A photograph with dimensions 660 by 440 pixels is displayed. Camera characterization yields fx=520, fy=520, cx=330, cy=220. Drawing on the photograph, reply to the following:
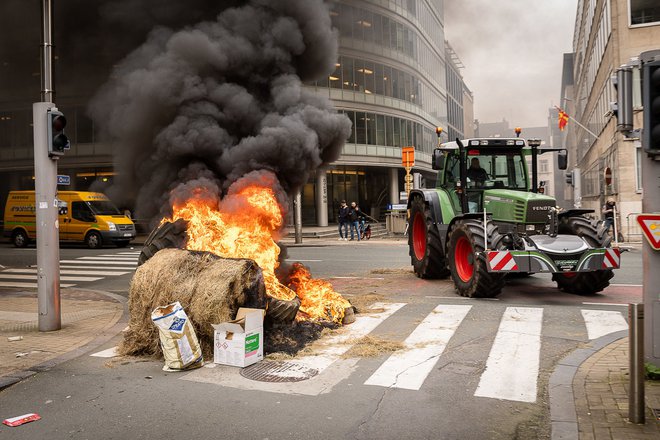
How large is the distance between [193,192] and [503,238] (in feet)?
16.4

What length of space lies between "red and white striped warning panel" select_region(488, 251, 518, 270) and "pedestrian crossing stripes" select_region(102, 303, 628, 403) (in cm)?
69

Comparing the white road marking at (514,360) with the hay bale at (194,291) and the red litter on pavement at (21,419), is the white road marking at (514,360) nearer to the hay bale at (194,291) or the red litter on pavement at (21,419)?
the hay bale at (194,291)

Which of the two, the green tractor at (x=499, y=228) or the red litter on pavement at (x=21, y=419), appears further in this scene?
the green tractor at (x=499, y=228)

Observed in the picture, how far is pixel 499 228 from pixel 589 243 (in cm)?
151

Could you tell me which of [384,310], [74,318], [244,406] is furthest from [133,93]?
[244,406]

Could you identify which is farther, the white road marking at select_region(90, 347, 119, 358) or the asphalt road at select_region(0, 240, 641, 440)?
the white road marking at select_region(90, 347, 119, 358)

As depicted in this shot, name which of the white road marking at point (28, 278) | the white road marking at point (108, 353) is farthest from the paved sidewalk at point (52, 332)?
the white road marking at point (28, 278)

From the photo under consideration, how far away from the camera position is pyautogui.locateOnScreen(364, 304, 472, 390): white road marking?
5.04 metres

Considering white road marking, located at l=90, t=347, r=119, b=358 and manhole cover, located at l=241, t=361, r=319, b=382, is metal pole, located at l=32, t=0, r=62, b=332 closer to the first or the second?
white road marking, located at l=90, t=347, r=119, b=358

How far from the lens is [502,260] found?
26.8 ft

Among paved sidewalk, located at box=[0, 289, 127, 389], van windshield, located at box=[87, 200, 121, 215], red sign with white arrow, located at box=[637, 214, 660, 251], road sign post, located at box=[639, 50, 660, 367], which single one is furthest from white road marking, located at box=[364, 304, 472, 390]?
van windshield, located at box=[87, 200, 121, 215]

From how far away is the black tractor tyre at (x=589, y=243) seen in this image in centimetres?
883

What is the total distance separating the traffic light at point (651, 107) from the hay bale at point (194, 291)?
4.10 metres

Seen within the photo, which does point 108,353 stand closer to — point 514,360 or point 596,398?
point 514,360
